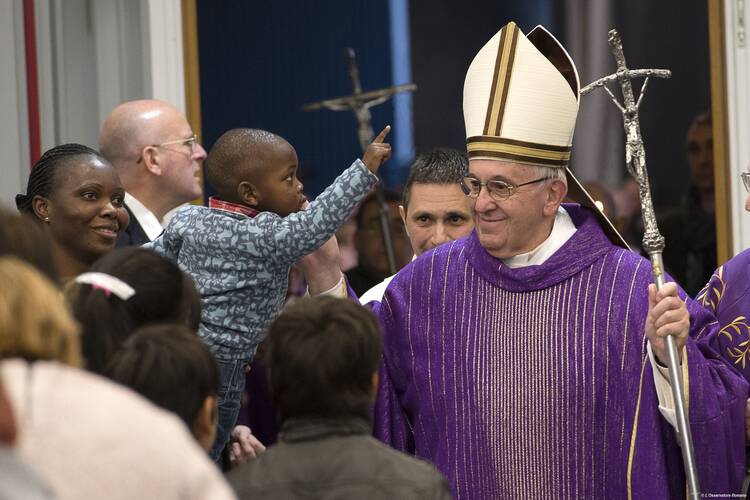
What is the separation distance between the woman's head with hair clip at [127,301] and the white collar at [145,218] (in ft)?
6.05

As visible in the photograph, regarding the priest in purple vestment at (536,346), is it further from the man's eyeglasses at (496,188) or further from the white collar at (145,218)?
the white collar at (145,218)

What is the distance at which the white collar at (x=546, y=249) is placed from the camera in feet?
13.0

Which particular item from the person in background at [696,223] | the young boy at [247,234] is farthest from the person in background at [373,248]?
the young boy at [247,234]

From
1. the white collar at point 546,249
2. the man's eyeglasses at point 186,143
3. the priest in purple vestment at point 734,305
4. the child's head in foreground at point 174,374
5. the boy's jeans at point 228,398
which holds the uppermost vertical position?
the man's eyeglasses at point 186,143

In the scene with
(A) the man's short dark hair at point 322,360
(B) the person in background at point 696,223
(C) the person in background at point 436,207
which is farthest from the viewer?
(B) the person in background at point 696,223

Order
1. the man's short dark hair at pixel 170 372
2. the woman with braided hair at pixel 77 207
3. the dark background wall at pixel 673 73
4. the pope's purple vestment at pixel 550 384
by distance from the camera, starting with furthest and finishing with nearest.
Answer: the dark background wall at pixel 673 73
the woman with braided hair at pixel 77 207
the pope's purple vestment at pixel 550 384
the man's short dark hair at pixel 170 372

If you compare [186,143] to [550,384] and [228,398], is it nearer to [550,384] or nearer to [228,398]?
[228,398]

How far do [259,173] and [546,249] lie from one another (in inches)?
33.0

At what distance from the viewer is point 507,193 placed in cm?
388

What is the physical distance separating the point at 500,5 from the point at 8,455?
18.9 ft

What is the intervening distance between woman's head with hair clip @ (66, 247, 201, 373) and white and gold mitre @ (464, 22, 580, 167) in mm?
1189

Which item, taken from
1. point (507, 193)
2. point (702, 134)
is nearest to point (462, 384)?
point (507, 193)

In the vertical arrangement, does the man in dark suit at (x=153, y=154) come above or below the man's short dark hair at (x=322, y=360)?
above

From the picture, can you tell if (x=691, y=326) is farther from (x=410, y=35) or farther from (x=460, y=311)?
(x=410, y=35)
